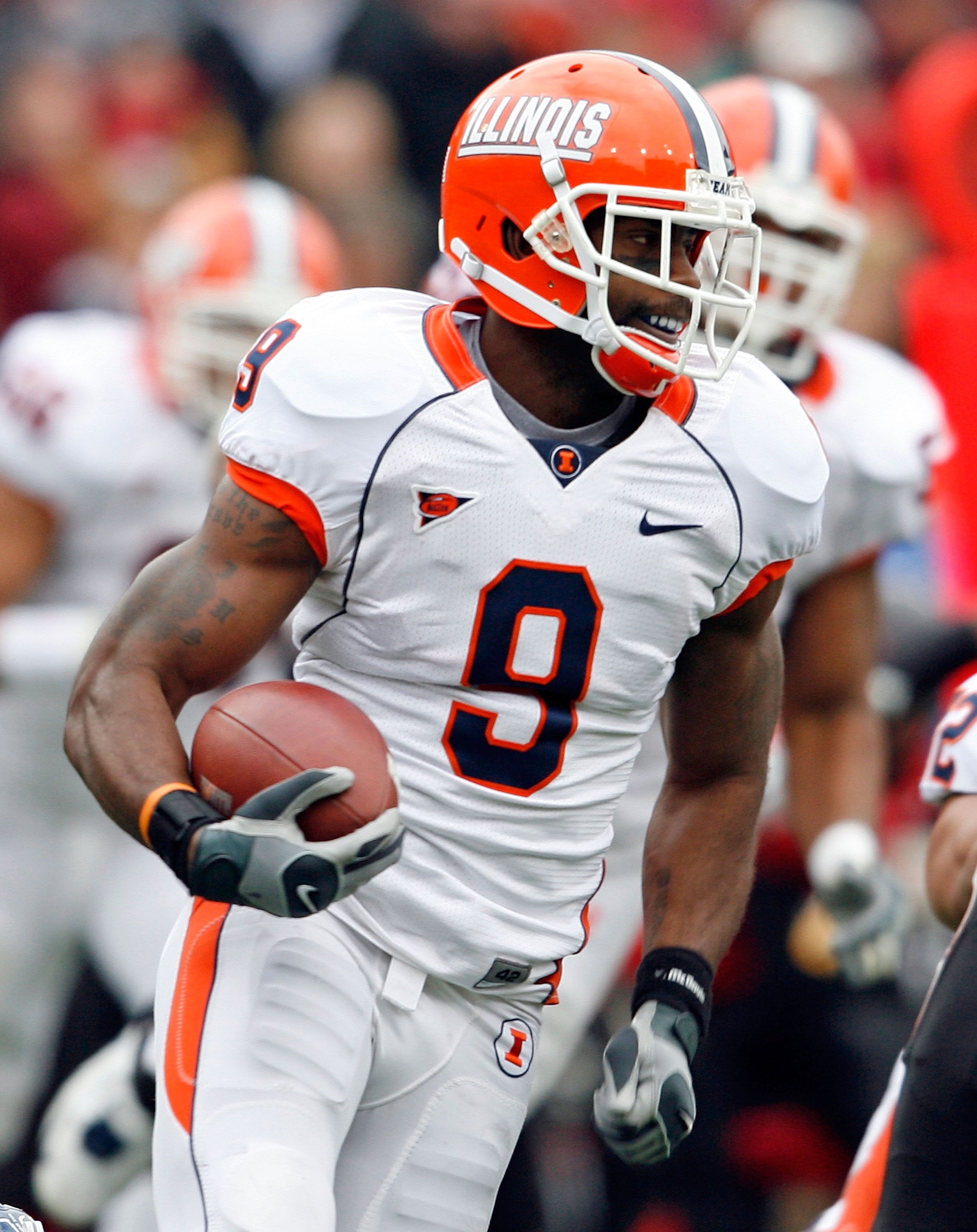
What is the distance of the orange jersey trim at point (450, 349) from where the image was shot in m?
2.65

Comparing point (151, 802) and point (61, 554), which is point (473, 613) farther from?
point (61, 554)

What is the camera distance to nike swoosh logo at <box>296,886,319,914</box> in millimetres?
2387

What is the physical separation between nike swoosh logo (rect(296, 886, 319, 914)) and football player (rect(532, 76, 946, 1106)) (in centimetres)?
149

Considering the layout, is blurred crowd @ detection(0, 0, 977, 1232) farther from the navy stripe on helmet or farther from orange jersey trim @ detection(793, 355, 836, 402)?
the navy stripe on helmet

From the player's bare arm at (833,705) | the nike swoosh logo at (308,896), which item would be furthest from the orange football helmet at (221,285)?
the nike swoosh logo at (308,896)

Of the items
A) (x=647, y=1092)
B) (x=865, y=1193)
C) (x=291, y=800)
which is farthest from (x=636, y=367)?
(x=865, y=1193)

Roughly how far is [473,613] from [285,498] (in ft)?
0.91

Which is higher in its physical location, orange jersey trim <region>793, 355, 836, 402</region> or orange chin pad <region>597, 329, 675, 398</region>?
orange chin pad <region>597, 329, 675, 398</region>

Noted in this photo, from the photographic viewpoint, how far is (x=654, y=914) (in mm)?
2961

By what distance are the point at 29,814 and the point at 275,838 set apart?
3017mm

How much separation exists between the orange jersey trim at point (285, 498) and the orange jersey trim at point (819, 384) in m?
1.78

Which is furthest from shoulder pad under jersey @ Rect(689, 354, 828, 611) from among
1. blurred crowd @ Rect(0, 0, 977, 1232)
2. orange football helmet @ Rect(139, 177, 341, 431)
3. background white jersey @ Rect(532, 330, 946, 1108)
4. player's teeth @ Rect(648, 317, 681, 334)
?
blurred crowd @ Rect(0, 0, 977, 1232)

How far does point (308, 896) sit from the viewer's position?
7.86 feet

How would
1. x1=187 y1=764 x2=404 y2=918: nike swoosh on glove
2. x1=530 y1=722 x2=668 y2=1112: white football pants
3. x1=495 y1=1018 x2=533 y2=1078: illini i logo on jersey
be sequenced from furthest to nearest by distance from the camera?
1. x1=530 y1=722 x2=668 y2=1112: white football pants
2. x1=495 y1=1018 x2=533 y2=1078: illini i logo on jersey
3. x1=187 y1=764 x2=404 y2=918: nike swoosh on glove
